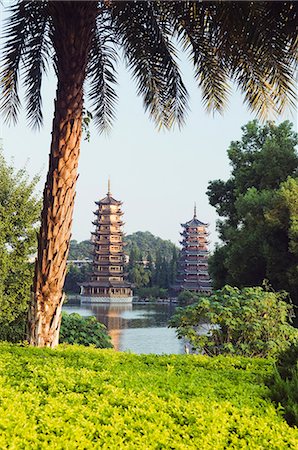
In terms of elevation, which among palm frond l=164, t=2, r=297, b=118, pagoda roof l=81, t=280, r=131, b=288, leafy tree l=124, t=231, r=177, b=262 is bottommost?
pagoda roof l=81, t=280, r=131, b=288

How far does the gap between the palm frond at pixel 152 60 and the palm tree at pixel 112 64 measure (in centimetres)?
1

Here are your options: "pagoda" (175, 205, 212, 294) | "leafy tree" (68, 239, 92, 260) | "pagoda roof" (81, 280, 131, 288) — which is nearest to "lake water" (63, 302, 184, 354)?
"pagoda roof" (81, 280, 131, 288)

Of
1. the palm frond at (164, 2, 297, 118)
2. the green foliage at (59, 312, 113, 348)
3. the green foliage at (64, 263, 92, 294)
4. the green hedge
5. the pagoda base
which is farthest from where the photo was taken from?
the green foliage at (64, 263, 92, 294)

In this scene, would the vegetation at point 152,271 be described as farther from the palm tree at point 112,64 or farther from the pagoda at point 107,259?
the palm tree at point 112,64

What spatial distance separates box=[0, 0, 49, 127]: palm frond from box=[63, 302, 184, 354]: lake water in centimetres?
669

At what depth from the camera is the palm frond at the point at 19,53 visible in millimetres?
6359

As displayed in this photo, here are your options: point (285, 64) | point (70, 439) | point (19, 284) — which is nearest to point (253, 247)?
point (19, 284)

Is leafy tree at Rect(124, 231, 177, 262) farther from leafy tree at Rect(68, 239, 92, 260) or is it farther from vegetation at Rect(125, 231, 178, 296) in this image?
vegetation at Rect(125, 231, 178, 296)

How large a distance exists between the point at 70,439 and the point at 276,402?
4.89 ft

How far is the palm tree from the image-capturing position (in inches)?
209

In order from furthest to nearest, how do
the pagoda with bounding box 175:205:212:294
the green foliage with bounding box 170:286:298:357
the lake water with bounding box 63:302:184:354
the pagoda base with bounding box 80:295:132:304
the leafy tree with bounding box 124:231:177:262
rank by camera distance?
the leafy tree with bounding box 124:231:177:262 → the pagoda base with bounding box 80:295:132:304 → the pagoda with bounding box 175:205:212:294 → the lake water with bounding box 63:302:184:354 → the green foliage with bounding box 170:286:298:357

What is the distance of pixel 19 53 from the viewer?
675 centimetres

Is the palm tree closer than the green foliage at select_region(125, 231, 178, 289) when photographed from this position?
Yes

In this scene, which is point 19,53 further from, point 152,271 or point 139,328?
point 152,271
